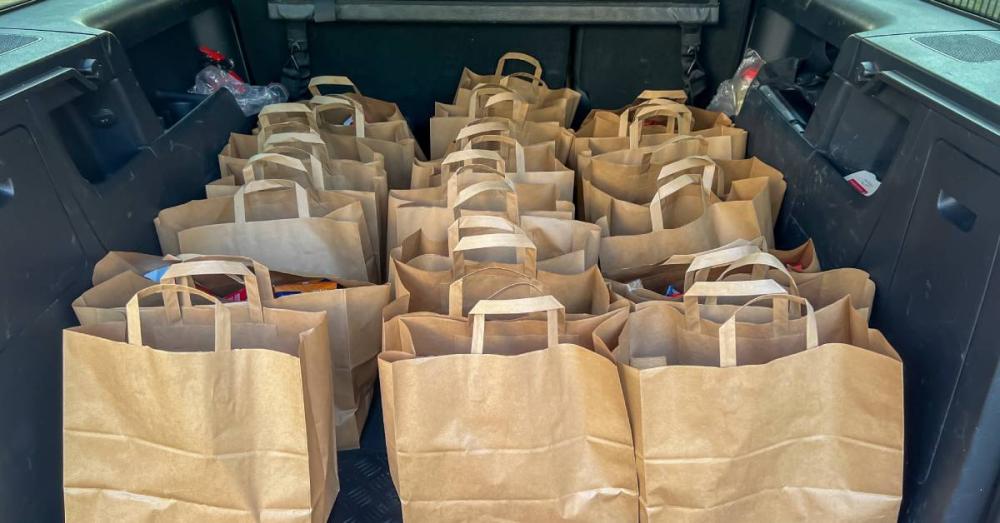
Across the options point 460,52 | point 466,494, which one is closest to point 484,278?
point 466,494

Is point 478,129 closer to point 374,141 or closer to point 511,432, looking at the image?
point 374,141

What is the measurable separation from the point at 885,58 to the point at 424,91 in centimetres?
128

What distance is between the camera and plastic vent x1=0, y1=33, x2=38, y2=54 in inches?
48.5

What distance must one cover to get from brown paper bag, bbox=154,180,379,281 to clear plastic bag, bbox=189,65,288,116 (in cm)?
64

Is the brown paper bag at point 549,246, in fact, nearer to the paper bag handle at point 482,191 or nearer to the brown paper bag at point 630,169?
the paper bag handle at point 482,191

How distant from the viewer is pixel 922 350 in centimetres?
103

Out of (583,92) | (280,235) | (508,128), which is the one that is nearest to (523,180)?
(508,128)

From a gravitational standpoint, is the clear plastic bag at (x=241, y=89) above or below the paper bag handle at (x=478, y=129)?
below

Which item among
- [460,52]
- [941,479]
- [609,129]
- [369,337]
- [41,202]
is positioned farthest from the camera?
[460,52]

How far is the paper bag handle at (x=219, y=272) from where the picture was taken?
1040 millimetres

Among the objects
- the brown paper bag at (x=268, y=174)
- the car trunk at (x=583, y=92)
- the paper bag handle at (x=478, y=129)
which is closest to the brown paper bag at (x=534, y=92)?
the car trunk at (x=583, y=92)

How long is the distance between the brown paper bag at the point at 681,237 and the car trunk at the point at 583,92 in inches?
6.2

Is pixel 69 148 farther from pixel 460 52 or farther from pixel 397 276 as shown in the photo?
pixel 460 52

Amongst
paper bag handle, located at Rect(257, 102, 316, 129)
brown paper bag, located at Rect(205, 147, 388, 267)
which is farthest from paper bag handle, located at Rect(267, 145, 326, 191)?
paper bag handle, located at Rect(257, 102, 316, 129)
